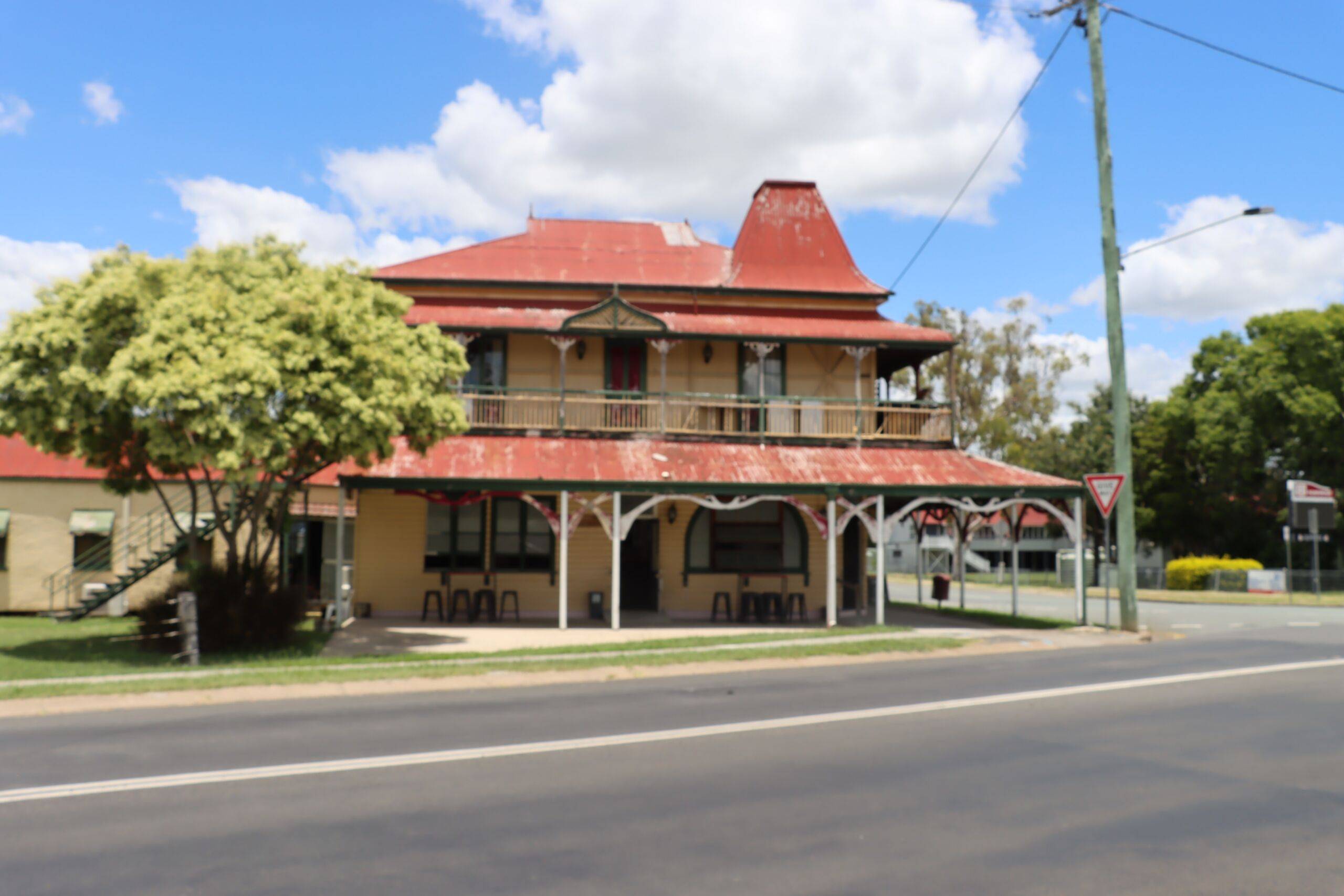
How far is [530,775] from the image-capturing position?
7.46 meters

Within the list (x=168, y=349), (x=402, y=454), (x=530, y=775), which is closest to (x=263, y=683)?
(x=168, y=349)

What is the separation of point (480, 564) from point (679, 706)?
38.1 feet

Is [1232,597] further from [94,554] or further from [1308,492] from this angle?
[94,554]

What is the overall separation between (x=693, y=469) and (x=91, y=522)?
1398cm

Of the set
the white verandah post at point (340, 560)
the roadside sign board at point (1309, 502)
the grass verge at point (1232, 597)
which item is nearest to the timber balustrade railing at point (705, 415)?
the white verandah post at point (340, 560)

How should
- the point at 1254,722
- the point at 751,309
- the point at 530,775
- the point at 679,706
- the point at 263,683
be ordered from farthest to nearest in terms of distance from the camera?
the point at 751,309, the point at 263,683, the point at 679,706, the point at 1254,722, the point at 530,775

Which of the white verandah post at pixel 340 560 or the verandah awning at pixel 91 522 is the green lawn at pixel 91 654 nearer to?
the white verandah post at pixel 340 560

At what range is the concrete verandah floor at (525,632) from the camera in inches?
653

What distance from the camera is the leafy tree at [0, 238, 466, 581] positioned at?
1355cm

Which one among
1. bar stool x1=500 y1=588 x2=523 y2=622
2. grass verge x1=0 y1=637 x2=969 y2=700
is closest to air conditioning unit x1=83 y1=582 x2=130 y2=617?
bar stool x1=500 y1=588 x2=523 y2=622

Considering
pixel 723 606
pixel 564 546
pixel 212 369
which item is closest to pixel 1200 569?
pixel 723 606

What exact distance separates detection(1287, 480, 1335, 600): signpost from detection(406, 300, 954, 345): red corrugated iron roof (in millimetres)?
18593

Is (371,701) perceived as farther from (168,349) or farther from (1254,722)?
(1254,722)

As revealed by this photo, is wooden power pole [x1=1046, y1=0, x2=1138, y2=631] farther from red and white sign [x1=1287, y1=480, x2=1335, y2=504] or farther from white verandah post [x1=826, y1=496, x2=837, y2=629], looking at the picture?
red and white sign [x1=1287, y1=480, x2=1335, y2=504]
